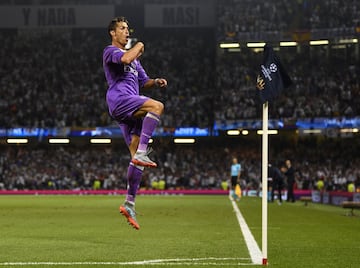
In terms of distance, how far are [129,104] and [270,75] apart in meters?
2.16

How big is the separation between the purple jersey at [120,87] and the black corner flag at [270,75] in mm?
1822

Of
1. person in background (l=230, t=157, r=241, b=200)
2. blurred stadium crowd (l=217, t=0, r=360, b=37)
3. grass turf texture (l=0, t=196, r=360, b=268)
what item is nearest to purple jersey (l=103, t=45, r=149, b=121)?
grass turf texture (l=0, t=196, r=360, b=268)

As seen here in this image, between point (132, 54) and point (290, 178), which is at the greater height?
point (132, 54)

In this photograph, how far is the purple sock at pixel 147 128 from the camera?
29.0ft

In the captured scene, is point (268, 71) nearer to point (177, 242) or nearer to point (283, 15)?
point (177, 242)

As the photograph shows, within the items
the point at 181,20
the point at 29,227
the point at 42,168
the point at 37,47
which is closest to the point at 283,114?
the point at 181,20

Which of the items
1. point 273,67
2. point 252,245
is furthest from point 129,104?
point 252,245

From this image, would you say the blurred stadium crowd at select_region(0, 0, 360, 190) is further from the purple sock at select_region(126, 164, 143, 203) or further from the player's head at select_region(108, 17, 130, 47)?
the player's head at select_region(108, 17, 130, 47)

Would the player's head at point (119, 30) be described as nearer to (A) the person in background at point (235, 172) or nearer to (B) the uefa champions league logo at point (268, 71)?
(B) the uefa champions league logo at point (268, 71)

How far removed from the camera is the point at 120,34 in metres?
9.12

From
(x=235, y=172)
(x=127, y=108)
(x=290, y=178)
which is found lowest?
(x=290, y=178)

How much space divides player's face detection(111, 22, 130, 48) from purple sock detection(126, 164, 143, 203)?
1.63m

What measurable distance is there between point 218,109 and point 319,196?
19200mm

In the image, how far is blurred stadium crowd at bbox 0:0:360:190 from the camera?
54.0m
